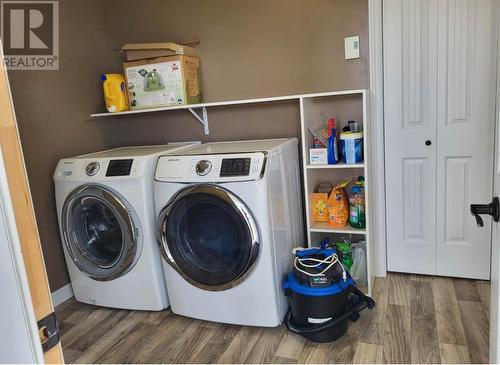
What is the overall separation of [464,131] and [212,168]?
1495 millimetres

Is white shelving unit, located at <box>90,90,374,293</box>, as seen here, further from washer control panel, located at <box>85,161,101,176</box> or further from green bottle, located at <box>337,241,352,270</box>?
washer control panel, located at <box>85,161,101,176</box>

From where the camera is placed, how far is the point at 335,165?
2193 millimetres

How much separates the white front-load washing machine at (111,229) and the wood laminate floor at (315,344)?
14cm

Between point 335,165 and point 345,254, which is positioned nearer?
point 335,165

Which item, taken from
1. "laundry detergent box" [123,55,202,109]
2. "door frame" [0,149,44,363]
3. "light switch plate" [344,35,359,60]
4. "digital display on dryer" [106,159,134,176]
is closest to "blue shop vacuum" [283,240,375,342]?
"digital display on dryer" [106,159,134,176]

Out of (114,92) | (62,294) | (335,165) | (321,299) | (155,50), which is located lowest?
(62,294)

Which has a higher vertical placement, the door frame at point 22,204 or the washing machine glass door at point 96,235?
Result: the door frame at point 22,204

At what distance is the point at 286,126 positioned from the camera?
101 inches

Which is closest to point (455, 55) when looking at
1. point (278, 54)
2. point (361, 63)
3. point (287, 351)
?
point (361, 63)

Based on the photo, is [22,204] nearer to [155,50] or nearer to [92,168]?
[92,168]

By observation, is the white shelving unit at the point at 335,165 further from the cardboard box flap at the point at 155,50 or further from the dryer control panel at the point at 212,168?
the cardboard box flap at the point at 155,50

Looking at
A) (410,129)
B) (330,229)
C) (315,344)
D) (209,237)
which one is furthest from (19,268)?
(410,129)

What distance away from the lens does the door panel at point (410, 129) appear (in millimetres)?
2279

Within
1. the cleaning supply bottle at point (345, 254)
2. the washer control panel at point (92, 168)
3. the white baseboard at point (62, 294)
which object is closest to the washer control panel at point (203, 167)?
the washer control panel at point (92, 168)
